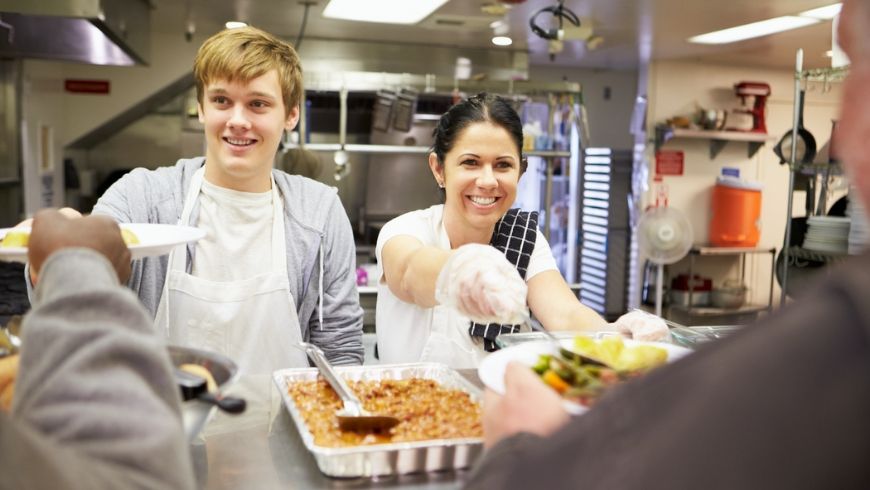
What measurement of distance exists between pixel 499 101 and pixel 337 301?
0.77m

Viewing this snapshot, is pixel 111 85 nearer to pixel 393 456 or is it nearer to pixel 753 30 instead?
pixel 753 30

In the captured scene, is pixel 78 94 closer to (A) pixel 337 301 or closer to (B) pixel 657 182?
(A) pixel 337 301

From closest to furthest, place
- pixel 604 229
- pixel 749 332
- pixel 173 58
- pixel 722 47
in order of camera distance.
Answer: pixel 749 332 → pixel 173 58 → pixel 722 47 → pixel 604 229

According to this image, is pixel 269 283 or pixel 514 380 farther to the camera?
pixel 269 283

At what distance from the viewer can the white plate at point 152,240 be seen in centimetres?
109

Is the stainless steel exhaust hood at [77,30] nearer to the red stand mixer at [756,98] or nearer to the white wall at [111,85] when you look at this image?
the white wall at [111,85]

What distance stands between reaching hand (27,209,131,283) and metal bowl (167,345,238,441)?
0.19 metres

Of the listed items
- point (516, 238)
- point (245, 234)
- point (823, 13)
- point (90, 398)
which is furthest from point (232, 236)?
point (823, 13)

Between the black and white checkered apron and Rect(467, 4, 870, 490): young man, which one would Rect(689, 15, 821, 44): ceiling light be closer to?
the black and white checkered apron

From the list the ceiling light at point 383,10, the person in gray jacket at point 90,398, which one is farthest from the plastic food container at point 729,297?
the person in gray jacket at point 90,398

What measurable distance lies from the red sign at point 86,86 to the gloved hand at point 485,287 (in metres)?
5.78

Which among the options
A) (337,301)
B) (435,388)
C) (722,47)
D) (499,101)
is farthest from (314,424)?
(722,47)

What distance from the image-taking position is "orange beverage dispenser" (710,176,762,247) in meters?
7.42

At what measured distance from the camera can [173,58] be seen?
20.5ft
